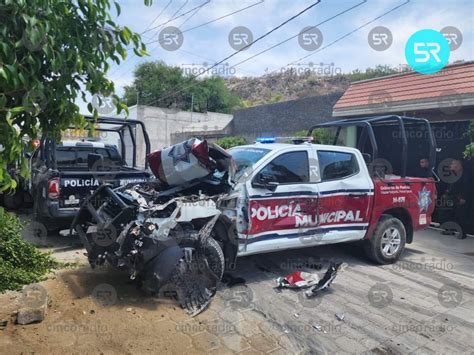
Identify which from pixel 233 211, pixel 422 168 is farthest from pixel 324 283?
pixel 422 168

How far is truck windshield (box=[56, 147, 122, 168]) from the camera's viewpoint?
8195mm

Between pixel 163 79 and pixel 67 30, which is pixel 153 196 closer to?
pixel 67 30

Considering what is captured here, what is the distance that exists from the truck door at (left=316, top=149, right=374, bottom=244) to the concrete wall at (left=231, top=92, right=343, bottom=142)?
959 cm

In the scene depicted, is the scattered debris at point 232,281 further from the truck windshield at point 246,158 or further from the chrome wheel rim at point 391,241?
the chrome wheel rim at point 391,241

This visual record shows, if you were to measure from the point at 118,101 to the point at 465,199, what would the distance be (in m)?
7.97

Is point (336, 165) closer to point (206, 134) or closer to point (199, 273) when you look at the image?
point (199, 273)

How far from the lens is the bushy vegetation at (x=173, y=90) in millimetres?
37969

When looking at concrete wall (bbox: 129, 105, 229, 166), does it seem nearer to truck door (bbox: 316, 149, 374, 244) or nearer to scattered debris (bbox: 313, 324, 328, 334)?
truck door (bbox: 316, 149, 374, 244)

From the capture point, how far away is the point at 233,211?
4785mm

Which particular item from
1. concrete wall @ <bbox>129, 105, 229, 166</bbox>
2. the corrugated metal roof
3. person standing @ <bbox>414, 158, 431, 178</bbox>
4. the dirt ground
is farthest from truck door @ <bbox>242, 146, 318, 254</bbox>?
concrete wall @ <bbox>129, 105, 229, 166</bbox>

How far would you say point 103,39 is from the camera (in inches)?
84.0

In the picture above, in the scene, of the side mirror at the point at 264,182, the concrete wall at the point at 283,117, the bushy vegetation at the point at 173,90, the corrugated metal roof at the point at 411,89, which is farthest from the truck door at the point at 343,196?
the bushy vegetation at the point at 173,90

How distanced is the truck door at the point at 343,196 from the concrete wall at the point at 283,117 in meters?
9.59

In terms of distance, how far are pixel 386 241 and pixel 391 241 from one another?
0.34 ft
